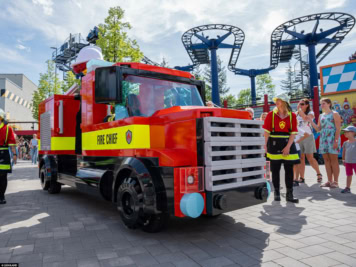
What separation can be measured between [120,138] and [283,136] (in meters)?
3.06

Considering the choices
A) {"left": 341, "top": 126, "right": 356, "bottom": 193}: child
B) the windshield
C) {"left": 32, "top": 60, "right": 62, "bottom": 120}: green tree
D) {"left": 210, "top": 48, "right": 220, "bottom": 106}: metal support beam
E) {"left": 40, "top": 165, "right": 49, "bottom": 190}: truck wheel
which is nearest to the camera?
the windshield

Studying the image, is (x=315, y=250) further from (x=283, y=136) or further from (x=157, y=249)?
(x=283, y=136)

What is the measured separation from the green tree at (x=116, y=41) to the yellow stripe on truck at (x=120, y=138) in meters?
9.67

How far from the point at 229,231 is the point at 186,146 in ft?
4.48

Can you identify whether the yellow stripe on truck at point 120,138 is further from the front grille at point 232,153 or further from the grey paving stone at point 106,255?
the grey paving stone at point 106,255

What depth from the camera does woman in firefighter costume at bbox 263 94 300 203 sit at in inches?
197

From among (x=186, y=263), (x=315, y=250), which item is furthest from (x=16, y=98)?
(x=315, y=250)

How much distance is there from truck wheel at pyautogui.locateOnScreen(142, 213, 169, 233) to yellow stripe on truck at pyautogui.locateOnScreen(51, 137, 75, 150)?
374cm

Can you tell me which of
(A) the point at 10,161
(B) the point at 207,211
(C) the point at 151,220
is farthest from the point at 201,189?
(A) the point at 10,161

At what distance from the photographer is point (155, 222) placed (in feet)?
11.3

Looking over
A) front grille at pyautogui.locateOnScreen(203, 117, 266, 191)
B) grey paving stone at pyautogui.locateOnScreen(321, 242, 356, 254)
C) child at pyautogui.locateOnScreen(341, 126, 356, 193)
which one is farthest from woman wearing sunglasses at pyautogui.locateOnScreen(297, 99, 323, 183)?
grey paving stone at pyautogui.locateOnScreen(321, 242, 356, 254)

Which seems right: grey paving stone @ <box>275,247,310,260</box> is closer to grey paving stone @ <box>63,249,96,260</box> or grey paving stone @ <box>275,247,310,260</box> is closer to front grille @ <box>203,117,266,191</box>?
front grille @ <box>203,117,266,191</box>

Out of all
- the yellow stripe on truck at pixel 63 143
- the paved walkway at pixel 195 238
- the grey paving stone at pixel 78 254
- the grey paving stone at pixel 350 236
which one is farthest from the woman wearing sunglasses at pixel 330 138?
the yellow stripe on truck at pixel 63 143

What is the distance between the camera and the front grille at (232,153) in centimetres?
314
